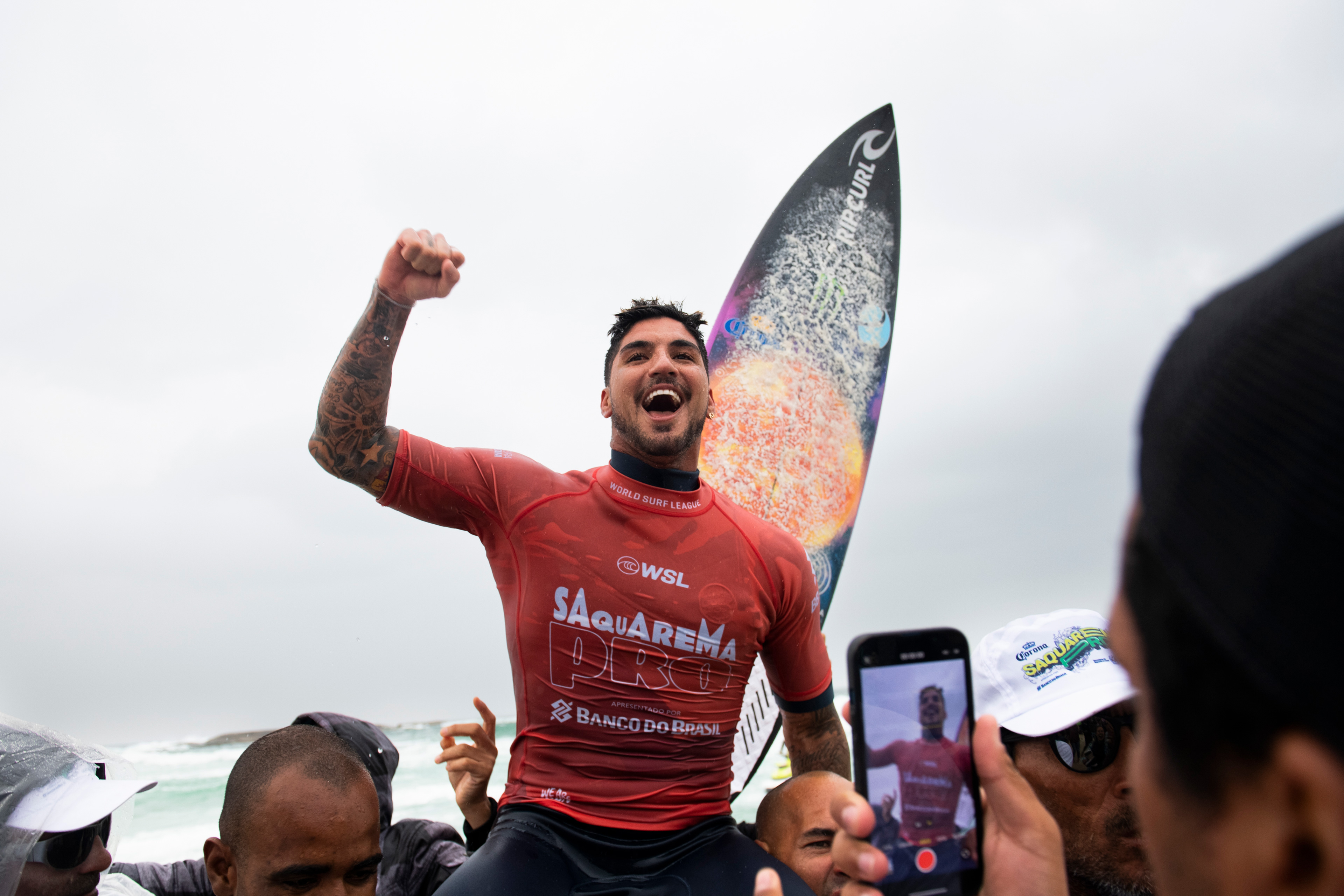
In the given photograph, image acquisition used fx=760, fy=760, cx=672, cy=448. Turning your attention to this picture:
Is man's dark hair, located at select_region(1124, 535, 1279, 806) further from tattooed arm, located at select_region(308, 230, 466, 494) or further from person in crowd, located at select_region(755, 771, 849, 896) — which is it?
tattooed arm, located at select_region(308, 230, 466, 494)

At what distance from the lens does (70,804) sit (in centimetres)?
214

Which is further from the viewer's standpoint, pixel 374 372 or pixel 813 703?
pixel 813 703

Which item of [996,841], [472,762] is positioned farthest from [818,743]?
[996,841]

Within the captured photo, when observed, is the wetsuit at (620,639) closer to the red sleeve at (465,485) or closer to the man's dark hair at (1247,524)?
the red sleeve at (465,485)

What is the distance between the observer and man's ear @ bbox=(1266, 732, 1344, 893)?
48cm

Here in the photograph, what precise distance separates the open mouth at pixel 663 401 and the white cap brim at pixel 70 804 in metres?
1.99

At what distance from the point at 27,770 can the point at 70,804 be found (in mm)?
150

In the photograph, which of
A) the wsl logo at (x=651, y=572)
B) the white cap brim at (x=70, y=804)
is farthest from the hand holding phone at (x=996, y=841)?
the white cap brim at (x=70, y=804)

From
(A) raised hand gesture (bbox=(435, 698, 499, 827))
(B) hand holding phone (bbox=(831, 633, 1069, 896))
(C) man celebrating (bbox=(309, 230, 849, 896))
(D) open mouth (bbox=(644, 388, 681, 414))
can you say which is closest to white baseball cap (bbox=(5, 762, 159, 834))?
(A) raised hand gesture (bbox=(435, 698, 499, 827))

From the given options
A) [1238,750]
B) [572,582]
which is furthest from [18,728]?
[1238,750]

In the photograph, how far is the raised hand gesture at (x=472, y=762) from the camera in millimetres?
2613

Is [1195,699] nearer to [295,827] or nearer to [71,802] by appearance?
[295,827]

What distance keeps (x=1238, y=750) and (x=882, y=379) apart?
17.1 feet

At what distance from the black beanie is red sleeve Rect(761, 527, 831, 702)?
80.4 inches
